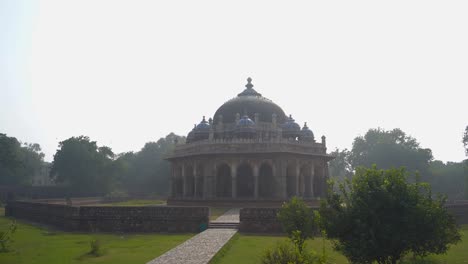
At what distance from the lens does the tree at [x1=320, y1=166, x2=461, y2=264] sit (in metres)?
8.35

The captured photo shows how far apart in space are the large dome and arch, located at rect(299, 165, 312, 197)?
610 cm

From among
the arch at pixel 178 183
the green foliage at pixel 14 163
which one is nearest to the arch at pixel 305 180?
the arch at pixel 178 183

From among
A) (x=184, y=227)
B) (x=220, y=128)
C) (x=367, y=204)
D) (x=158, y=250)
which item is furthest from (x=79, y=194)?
(x=367, y=204)

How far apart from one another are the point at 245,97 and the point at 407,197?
30.4m

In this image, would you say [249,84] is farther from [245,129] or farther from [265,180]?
[265,180]

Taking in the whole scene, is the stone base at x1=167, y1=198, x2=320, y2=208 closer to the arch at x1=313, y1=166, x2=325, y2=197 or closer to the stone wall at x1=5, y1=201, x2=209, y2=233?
the arch at x1=313, y1=166, x2=325, y2=197

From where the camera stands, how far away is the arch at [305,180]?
3203 cm

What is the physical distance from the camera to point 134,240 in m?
15.4

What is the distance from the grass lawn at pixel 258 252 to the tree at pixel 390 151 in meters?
39.6

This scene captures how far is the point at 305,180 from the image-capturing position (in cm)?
3272

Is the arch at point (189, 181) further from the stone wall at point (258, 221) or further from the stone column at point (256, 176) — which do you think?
the stone wall at point (258, 221)

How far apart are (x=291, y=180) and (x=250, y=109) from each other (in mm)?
8595

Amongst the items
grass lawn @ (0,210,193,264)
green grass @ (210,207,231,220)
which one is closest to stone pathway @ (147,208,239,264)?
grass lawn @ (0,210,193,264)

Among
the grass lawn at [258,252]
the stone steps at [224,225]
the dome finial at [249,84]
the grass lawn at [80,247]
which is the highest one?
the dome finial at [249,84]
